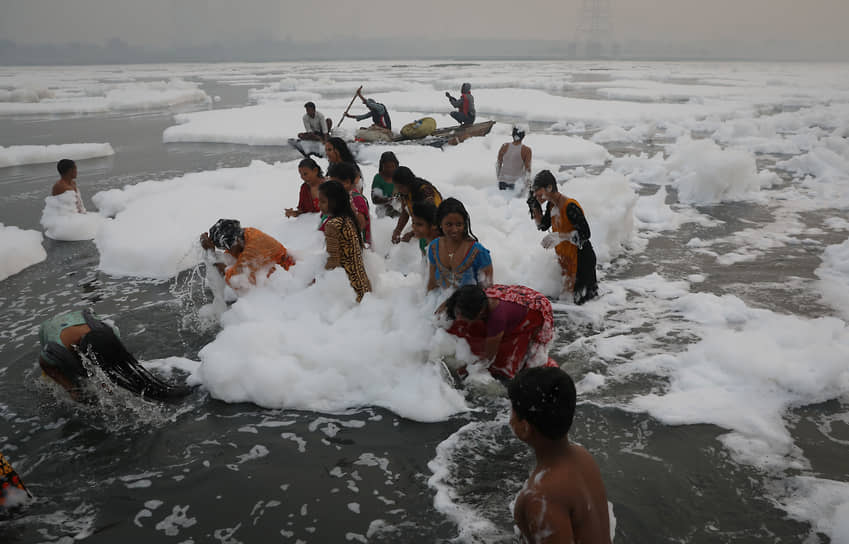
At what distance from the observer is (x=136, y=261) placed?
6773 millimetres

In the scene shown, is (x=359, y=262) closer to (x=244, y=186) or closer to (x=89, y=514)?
(x=89, y=514)

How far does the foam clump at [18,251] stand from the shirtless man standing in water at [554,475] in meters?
7.27

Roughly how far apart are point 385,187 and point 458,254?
8.68 ft

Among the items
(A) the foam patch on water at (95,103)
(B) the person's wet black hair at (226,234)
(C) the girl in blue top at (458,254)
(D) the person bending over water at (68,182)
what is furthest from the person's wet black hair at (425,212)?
(A) the foam patch on water at (95,103)

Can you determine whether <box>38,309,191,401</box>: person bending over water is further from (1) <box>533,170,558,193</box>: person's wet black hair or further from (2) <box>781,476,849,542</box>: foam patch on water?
(2) <box>781,476,849,542</box>: foam patch on water

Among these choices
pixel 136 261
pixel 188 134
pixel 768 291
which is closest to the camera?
pixel 768 291

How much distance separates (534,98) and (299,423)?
2635 cm

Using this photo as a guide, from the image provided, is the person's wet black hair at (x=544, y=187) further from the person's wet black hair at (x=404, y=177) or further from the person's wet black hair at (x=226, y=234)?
the person's wet black hair at (x=226, y=234)

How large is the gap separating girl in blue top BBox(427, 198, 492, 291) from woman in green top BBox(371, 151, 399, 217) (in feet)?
7.03

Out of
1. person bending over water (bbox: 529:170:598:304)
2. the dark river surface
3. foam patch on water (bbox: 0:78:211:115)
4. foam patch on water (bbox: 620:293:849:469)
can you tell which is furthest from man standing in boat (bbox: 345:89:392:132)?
foam patch on water (bbox: 0:78:211:115)

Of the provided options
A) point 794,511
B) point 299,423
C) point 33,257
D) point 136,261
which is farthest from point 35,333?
point 794,511

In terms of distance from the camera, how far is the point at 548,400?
74.4 inches

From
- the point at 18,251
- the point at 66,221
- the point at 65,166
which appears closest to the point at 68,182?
the point at 65,166

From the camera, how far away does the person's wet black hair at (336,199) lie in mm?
4316
